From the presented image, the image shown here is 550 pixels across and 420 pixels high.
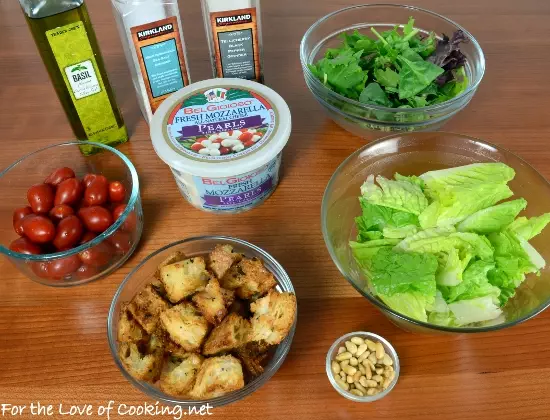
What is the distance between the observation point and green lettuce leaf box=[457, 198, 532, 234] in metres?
0.92

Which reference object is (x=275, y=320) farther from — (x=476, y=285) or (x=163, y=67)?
(x=163, y=67)

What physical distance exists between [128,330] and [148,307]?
0.05 m

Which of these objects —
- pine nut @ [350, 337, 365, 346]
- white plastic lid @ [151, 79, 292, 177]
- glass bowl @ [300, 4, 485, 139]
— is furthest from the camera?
glass bowl @ [300, 4, 485, 139]

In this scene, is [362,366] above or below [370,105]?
below

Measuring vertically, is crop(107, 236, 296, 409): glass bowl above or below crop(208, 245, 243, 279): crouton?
below

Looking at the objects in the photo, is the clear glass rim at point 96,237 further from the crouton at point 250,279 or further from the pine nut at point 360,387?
the pine nut at point 360,387

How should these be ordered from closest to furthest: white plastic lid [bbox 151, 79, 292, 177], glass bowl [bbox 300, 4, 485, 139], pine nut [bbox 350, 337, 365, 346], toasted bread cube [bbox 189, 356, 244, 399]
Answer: toasted bread cube [bbox 189, 356, 244, 399]
pine nut [bbox 350, 337, 365, 346]
white plastic lid [bbox 151, 79, 292, 177]
glass bowl [bbox 300, 4, 485, 139]

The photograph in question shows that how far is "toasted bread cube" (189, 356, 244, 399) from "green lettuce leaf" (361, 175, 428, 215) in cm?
39

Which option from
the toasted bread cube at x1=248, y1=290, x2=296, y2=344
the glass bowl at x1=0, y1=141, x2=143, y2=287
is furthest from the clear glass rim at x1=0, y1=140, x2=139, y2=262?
the toasted bread cube at x1=248, y1=290, x2=296, y2=344

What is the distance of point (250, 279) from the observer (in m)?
0.87

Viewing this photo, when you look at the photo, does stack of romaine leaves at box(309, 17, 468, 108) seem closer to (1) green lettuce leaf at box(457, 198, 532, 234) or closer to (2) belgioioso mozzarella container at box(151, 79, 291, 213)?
(2) belgioioso mozzarella container at box(151, 79, 291, 213)

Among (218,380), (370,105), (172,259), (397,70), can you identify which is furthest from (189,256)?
(397,70)

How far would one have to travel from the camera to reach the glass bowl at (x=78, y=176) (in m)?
0.91

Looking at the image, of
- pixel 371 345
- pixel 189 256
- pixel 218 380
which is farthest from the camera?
pixel 189 256
